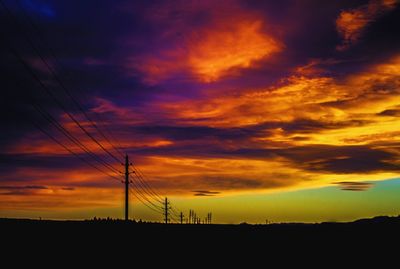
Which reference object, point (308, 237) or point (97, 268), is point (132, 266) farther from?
point (308, 237)

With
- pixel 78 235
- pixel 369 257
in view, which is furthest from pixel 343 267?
pixel 78 235

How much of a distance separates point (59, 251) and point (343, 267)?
1586cm

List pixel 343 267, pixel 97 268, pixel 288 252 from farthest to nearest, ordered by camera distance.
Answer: pixel 288 252 < pixel 343 267 < pixel 97 268

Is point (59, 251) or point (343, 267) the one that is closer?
point (343, 267)

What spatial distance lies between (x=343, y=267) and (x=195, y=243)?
536 inches

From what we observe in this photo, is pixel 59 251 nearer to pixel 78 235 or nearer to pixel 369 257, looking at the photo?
pixel 78 235

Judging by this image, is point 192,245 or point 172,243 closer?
point 192,245

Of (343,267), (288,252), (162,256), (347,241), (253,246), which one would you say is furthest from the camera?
(347,241)

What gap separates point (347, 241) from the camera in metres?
38.7

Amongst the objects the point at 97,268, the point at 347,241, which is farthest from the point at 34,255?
the point at 347,241

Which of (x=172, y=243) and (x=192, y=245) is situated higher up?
(x=172, y=243)

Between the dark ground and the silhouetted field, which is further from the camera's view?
the silhouetted field

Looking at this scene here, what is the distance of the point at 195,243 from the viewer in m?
36.8

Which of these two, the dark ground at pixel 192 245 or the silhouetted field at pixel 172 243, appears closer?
the dark ground at pixel 192 245
